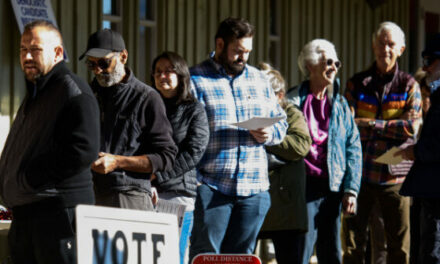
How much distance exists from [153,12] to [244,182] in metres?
3.39

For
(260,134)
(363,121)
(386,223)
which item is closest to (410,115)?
(363,121)

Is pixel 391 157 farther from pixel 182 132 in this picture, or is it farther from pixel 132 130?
pixel 132 130

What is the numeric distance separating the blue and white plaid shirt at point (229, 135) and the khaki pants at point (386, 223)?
179 centimetres

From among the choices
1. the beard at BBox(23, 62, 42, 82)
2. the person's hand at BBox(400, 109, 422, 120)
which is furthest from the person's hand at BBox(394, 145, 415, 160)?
the beard at BBox(23, 62, 42, 82)

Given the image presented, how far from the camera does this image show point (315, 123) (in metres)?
7.39

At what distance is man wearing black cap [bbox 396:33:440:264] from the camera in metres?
6.29

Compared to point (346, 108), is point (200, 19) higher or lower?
higher

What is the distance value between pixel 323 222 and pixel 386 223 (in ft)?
2.57

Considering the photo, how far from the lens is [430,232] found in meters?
6.30

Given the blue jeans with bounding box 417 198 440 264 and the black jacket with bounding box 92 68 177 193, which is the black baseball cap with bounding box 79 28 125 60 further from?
the blue jeans with bounding box 417 198 440 264

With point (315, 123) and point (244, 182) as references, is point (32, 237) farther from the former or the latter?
point (315, 123)

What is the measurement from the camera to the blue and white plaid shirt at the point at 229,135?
6191 mm

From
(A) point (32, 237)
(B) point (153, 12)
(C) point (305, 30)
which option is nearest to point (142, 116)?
(A) point (32, 237)

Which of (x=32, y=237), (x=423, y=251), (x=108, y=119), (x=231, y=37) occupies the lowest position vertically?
(x=423, y=251)
